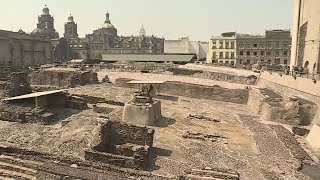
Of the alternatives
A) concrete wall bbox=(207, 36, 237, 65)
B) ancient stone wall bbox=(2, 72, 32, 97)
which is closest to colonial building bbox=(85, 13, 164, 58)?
concrete wall bbox=(207, 36, 237, 65)

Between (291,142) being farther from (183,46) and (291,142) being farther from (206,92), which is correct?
(183,46)

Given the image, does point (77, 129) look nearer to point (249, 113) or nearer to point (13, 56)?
point (249, 113)

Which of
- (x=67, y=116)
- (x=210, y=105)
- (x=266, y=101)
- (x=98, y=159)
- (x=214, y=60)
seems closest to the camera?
(x=98, y=159)

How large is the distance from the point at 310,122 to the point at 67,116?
38.8ft

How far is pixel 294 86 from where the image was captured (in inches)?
793

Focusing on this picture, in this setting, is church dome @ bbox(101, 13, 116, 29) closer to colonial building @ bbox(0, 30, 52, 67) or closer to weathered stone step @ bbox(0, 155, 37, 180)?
colonial building @ bbox(0, 30, 52, 67)

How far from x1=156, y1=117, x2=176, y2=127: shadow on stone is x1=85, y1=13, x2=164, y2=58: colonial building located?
67.5 metres

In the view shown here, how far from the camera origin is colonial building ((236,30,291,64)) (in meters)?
61.3

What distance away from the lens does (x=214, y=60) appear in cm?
6512

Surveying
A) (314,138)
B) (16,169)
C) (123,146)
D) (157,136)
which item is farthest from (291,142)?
(16,169)

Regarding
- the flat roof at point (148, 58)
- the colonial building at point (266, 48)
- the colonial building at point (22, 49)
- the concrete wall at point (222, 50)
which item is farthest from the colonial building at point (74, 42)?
the colonial building at point (266, 48)

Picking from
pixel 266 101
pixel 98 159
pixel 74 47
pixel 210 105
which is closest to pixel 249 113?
pixel 266 101

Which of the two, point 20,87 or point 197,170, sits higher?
point 20,87

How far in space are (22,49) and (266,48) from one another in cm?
4440
